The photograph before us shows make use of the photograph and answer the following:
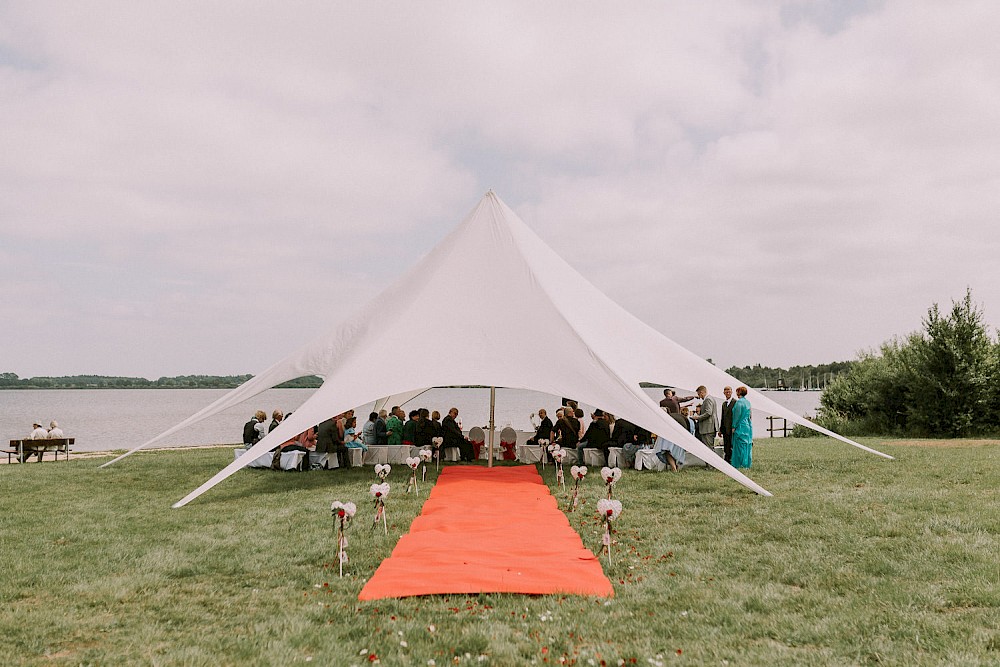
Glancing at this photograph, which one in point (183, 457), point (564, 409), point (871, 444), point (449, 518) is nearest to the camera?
point (449, 518)

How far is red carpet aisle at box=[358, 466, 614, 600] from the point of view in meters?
4.02

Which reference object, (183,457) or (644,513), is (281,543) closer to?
(644,513)

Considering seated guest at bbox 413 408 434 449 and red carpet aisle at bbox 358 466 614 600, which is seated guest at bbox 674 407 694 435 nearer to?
red carpet aisle at bbox 358 466 614 600

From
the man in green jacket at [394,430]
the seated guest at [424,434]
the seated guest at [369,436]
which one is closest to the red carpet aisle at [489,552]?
the seated guest at [424,434]

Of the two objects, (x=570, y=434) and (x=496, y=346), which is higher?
(x=496, y=346)

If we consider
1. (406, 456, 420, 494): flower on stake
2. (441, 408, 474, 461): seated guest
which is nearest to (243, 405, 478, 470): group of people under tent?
(441, 408, 474, 461): seated guest

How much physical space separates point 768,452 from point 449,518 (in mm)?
8436

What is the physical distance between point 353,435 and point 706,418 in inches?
207

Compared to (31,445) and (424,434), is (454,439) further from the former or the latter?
(31,445)

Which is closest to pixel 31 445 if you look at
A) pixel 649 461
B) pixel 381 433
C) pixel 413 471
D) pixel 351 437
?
pixel 351 437

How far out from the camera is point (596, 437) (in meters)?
9.82

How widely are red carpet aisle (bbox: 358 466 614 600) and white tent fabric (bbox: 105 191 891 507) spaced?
4.80ft

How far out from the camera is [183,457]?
11.8 metres

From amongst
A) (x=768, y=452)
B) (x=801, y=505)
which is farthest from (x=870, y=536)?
(x=768, y=452)
